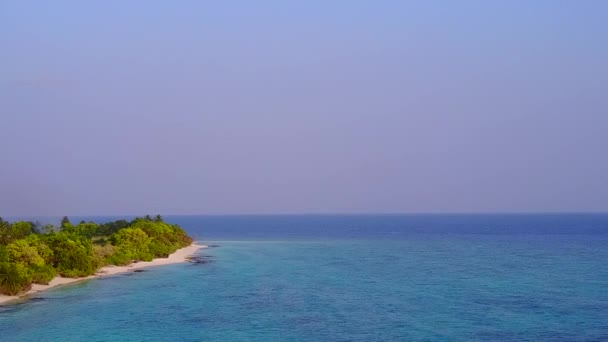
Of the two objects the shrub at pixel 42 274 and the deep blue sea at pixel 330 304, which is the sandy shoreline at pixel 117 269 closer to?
the shrub at pixel 42 274

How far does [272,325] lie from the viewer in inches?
1837

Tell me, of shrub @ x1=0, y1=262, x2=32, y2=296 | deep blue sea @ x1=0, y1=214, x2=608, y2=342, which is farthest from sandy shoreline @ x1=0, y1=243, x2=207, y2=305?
deep blue sea @ x1=0, y1=214, x2=608, y2=342

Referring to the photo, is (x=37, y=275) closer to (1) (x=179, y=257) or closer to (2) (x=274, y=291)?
(2) (x=274, y=291)

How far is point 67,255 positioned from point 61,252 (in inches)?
28.7

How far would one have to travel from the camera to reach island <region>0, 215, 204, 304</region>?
198ft

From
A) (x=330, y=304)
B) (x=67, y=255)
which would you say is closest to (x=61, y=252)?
(x=67, y=255)

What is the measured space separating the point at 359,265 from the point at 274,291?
93.1 feet

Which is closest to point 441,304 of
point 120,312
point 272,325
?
point 272,325

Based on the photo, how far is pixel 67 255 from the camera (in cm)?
7275

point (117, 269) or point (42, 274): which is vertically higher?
point (42, 274)

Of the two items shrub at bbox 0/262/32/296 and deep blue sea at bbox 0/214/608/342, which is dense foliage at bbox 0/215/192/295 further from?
deep blue sea at bbox 0/214/608/342

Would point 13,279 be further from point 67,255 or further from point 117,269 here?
point 117,269

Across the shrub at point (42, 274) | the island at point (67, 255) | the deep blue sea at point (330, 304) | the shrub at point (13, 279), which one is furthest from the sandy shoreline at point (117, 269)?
the deep blue sea at point (330, 304)

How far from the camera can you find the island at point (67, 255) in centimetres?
6038
